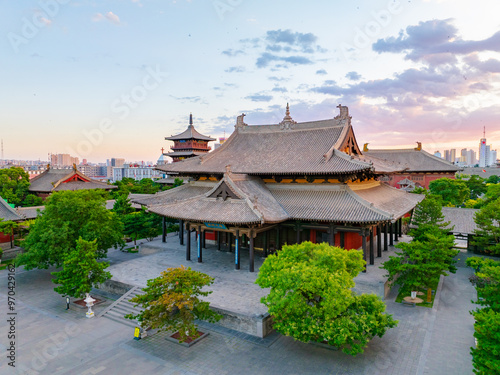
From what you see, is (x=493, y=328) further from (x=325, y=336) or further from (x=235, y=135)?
(x=235, y=135)

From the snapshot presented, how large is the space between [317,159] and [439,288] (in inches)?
530

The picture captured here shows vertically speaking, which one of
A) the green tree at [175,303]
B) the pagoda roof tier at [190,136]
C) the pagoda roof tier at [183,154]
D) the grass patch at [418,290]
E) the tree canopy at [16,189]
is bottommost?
the grass patch at [418,290]

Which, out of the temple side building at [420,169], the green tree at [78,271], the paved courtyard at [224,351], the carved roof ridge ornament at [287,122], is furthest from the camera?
the temple side building at [420,169]

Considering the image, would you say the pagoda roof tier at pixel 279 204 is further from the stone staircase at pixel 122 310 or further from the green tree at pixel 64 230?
the stone staircase at pixel 122 310

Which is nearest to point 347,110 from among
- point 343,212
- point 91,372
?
point 343,212

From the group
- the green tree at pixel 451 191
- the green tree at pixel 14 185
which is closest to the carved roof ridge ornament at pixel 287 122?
the green tree at pixel 451 191

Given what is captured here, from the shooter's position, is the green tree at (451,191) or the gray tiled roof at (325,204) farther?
the green tree at (451,191)

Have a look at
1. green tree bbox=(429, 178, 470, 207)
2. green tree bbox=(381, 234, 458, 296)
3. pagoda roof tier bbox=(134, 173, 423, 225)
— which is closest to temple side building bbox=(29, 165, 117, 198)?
pagoda roof tier bbox=(134, 173, 423, 225)

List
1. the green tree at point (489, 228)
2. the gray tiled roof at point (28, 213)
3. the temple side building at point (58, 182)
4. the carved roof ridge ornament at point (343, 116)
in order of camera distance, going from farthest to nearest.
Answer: the temple side building at point (58, 182)
the gray tiled roof at point (28, 213)
the carved roof ridge ornament at point (343, 116)
the green tree at point (489, 228)

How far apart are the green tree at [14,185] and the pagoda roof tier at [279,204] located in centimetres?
3663

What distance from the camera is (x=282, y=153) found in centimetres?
3061

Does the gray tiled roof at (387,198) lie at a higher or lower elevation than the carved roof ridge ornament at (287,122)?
lower

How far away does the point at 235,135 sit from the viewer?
3616 centimetres

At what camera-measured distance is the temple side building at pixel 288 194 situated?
2350 centimetres
